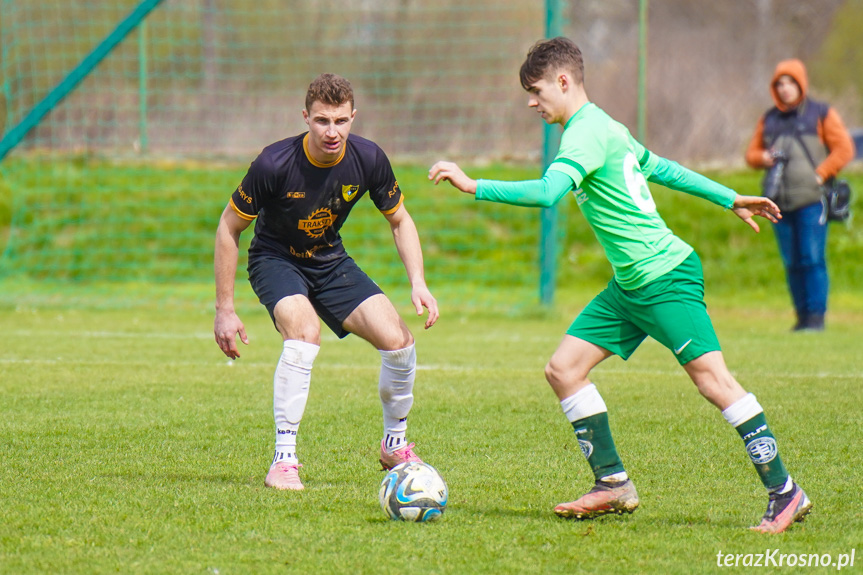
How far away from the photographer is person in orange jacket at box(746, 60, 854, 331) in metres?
10.1

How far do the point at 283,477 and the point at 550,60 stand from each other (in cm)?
215

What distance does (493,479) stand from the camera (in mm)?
4742

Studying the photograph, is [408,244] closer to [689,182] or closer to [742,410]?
[689,182]

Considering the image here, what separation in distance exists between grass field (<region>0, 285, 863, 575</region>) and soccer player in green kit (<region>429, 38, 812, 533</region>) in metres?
0.19

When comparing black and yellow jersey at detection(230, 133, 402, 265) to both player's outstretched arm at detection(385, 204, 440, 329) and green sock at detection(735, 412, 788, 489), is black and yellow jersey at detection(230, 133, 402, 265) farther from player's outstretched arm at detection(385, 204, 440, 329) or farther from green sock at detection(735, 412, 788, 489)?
green sock at detection(735, 412, 788, 489)

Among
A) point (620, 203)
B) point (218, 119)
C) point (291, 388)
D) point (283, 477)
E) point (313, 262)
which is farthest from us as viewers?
point (218, 119)

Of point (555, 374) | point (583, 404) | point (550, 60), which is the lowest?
point (583, 404)

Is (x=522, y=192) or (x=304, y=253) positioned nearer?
(x=522, y=192)

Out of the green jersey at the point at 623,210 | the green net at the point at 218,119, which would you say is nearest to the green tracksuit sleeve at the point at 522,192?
the green jersey at the point at 623,210

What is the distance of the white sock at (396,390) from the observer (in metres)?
5.00

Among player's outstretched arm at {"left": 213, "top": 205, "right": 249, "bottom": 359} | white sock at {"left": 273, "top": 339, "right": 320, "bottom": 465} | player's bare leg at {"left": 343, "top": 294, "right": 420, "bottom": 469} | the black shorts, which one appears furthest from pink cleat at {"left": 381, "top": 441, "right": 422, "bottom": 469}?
player's outstretched arm at {"left": 213, "top": 205, "right": 249, "bottom": 359}

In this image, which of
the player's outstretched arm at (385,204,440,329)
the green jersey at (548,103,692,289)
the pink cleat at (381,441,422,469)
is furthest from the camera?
the player's outstretched arm at (385,204,440,329)

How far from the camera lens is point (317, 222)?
197 inches

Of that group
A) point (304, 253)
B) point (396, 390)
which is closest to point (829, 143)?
point (396, 390)
